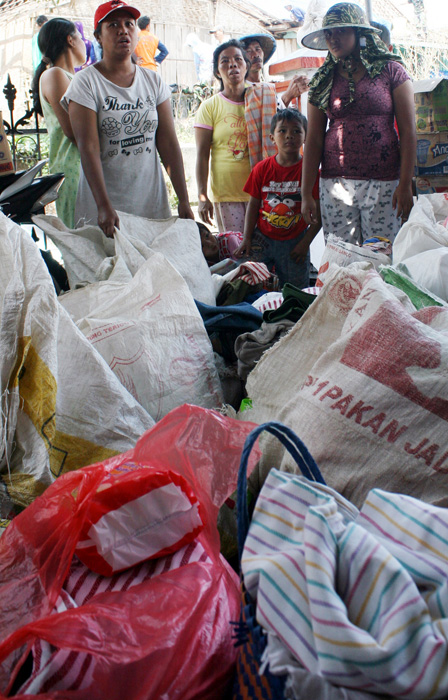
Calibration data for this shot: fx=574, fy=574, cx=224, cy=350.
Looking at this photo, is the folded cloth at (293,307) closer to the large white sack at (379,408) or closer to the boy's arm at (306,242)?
the large white sack at (379,408)

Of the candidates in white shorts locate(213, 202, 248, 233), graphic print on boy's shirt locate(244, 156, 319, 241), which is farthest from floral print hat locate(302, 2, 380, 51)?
white shorts locate(213, 202, 248, 233)

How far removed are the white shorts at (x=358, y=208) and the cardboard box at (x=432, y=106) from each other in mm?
439

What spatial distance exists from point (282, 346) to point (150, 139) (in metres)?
1.70

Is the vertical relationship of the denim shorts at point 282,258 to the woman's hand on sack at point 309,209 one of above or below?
below

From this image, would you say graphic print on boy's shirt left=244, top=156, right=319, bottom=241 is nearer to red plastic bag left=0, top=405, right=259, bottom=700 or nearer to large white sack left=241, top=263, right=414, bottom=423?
large white sack left=241, top=263, right=414, bottom=423

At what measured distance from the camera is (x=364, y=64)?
2666 mm

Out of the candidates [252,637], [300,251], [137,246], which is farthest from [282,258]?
[252,637]

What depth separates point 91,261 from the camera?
6.98 ft

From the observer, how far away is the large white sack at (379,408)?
98cm

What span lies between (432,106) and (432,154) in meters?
0.26

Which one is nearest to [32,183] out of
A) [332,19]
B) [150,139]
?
[150,139]

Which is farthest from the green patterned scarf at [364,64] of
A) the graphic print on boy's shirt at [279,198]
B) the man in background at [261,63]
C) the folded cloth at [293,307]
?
the folded cloth at [293,307]

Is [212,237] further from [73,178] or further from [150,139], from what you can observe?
[73,178]

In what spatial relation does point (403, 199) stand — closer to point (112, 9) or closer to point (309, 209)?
point (309, 209)
